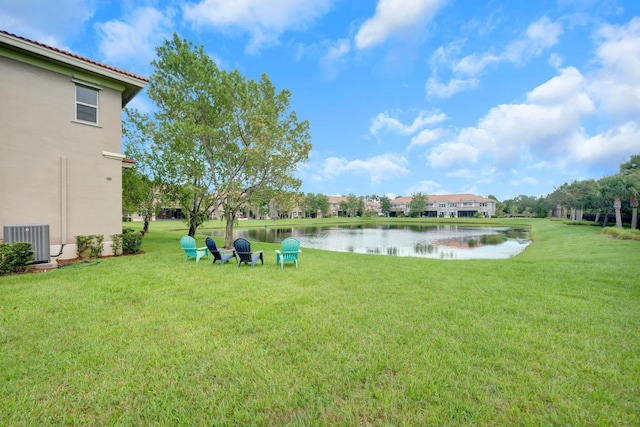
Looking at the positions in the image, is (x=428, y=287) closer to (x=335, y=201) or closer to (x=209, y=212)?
(x=209, y=212)

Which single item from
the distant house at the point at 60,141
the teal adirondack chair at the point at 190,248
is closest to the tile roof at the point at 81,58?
the distant house at the point at 60,141

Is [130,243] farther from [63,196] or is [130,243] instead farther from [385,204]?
[385,204]

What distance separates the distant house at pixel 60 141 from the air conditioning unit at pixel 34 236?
0.71 metres

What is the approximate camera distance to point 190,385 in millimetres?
2803

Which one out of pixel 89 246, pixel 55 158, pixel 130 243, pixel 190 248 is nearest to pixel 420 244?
pixel 190 248

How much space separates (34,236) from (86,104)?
4867 millimetres

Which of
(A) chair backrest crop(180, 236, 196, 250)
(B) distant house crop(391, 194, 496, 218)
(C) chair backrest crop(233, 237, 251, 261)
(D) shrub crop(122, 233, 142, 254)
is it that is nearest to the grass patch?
(C) chair backrest crop(233, 237, 251, 261)

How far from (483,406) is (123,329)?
465 centimetres

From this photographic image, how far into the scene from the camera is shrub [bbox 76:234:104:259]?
9320 mm

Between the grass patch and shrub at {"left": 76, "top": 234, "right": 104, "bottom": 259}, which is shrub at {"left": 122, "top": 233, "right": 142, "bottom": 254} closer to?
shrub at {"left": 76, "top": 234, "right": 104, "bottom": 259}

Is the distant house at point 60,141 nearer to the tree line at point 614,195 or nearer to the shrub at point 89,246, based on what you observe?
the shrub at point 89,246

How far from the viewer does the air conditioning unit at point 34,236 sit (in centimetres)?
774

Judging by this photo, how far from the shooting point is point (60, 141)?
9.09 metres

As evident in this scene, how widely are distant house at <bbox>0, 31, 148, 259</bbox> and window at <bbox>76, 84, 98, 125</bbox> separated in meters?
0.03
